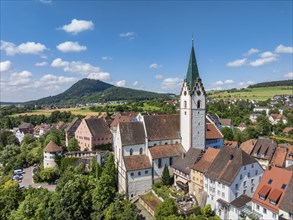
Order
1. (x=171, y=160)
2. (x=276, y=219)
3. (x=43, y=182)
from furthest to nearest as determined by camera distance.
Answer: (x=43, y=182) < (x=171, y=160) < (x=276, y=219)

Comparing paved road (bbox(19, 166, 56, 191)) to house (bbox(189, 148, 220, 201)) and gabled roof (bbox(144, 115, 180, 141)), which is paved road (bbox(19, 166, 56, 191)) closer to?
gabled roof (bbox(144, 115, 180, 141))

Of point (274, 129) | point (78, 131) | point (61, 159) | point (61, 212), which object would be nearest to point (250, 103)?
point (274, 129)

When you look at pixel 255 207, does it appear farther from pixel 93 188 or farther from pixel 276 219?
pixel 93 188

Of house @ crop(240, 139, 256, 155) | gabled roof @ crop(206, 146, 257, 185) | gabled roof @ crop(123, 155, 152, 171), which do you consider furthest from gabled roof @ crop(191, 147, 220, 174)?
house @ crop(240, 139, 256, 155)

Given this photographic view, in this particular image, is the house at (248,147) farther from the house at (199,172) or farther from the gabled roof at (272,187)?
the gabled roof at (272,187)

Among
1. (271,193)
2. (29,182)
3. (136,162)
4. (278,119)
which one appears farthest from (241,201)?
(278,119)

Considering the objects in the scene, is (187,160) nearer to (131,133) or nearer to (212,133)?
(131,133)
